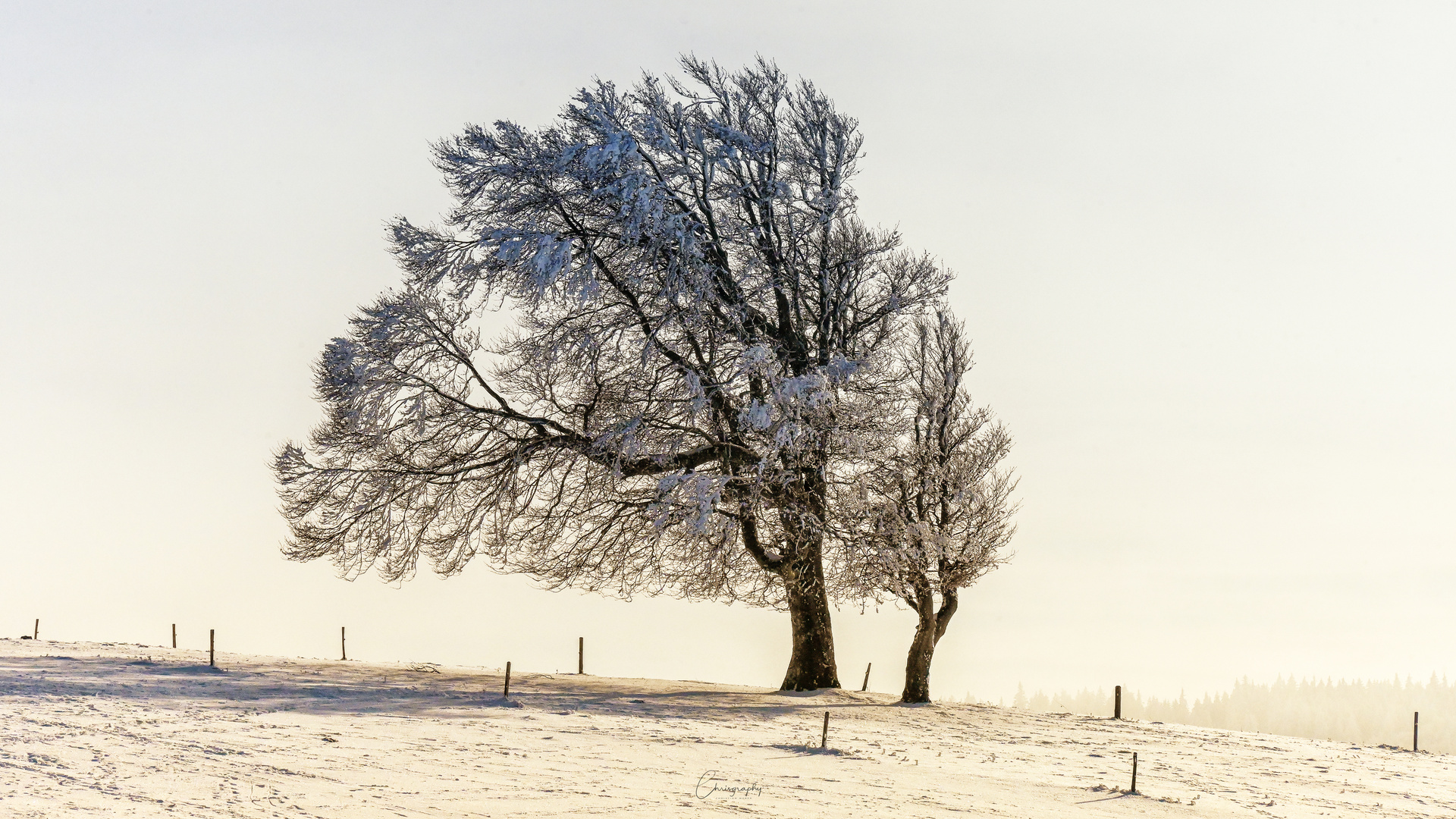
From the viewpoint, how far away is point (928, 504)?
25.4 metres

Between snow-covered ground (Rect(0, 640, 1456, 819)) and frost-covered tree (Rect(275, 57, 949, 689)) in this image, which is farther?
frost-covered tree (Rect(275, 57, 949, 689))

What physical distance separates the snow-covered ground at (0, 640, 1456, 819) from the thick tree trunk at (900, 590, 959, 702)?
1.11 meters

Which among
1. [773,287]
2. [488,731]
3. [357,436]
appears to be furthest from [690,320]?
[488,731]

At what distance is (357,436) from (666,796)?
13.2 m

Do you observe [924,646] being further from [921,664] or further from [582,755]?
[582,755]

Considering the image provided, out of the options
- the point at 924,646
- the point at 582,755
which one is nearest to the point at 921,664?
the point at 924,646

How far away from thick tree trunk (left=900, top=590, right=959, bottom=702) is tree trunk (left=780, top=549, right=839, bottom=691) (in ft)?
4.90

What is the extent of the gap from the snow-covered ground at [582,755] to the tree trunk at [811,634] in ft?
2.84

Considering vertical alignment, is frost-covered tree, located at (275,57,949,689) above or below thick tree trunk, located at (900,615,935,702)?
above

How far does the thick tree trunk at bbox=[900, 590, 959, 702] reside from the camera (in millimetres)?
25062

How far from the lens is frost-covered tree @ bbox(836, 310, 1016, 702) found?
2377cm

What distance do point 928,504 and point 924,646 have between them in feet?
9.45

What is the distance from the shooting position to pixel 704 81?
25.5 meters

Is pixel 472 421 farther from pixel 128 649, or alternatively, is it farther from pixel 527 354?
pixel 128 649
